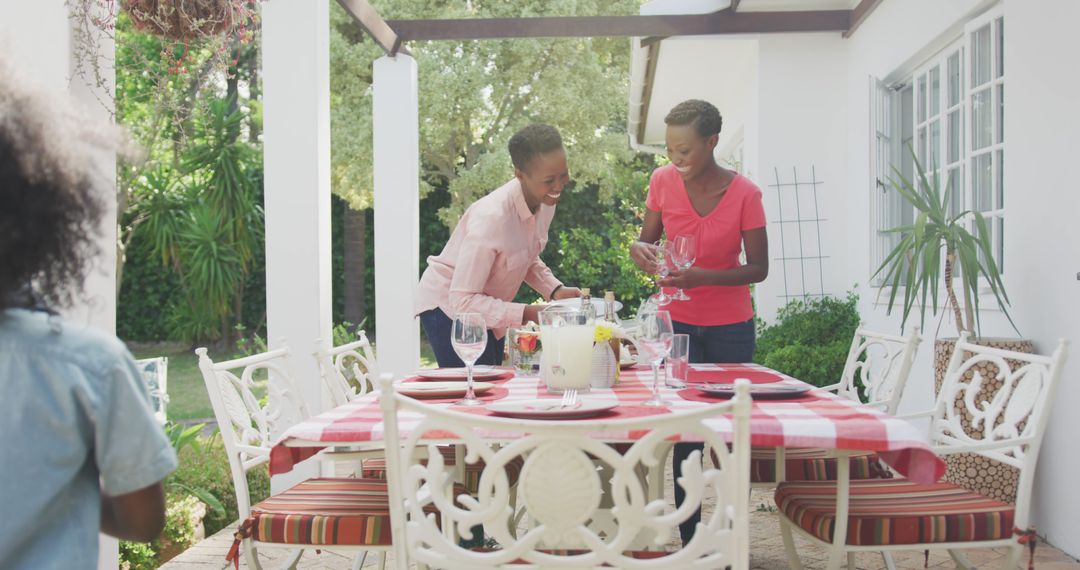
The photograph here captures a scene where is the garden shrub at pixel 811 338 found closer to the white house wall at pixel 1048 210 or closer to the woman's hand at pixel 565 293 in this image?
the white house wall at pixel 1048 210

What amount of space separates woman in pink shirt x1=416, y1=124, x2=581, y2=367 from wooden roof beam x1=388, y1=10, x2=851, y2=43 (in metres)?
3.19

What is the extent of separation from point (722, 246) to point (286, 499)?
173 centimetres

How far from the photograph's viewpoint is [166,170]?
468 inches

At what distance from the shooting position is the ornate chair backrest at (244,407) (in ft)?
8.90

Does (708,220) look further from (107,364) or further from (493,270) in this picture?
(107,364)

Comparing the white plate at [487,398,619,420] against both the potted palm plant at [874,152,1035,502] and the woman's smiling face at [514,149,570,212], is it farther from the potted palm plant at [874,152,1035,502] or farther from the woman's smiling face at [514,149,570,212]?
the potted palm plant at [874,152,1035,502]

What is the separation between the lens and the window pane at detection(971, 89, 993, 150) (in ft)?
15.4

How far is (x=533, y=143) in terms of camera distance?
3.50 m

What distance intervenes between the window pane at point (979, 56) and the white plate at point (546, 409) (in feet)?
10.8

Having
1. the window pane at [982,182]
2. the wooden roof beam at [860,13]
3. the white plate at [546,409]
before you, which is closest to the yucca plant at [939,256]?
the window pane at [982,182]

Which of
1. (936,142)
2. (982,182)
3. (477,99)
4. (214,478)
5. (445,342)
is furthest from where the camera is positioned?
(477,99)

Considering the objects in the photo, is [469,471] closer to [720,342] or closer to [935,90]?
[720,342]

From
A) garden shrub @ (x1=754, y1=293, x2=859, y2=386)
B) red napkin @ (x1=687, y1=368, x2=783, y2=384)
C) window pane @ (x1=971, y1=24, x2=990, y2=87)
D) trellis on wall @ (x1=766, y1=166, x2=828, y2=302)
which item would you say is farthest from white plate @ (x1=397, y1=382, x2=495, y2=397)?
trellis on wall @ (x1=766, y1=166, x2=828, y2=302)

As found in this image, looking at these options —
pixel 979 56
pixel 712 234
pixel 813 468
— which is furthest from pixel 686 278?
pixel 979 56
